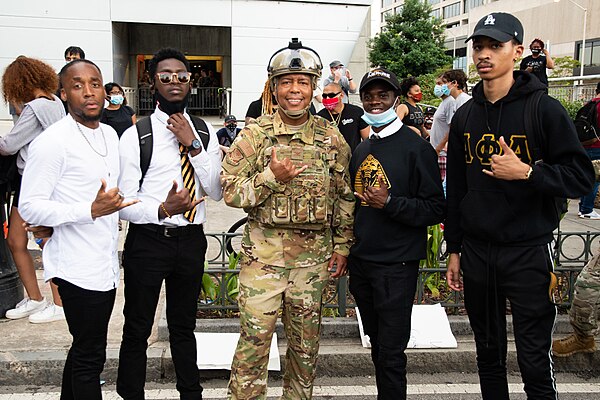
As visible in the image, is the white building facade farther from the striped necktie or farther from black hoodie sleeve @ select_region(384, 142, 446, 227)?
black hoodie sleeve @ select_region(384, 142, 446, 227)

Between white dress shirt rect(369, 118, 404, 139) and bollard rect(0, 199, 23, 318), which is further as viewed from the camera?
bollard rect(0, 199, 23, 318)

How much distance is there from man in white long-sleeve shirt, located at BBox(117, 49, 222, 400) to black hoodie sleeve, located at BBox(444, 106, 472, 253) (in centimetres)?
137

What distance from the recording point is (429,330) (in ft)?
15.1

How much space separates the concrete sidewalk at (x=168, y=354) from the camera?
4.19 meters

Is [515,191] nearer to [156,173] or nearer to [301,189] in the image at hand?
[301,189]

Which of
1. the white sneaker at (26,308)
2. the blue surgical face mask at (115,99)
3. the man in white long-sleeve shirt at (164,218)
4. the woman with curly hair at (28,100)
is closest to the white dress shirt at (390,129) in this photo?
the man in white long-sleeve shirt at (164,218)

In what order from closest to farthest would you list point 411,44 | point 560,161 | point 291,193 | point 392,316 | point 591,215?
point 560,161
point 291,193
point 392,316
point 591,215
point 411,44

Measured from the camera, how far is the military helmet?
127 inches

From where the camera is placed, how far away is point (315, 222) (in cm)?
327

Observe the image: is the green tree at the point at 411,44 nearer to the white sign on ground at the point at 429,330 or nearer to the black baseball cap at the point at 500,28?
the white sign on ground at the point at 429,330

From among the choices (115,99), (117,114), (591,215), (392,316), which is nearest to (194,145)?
(392,316)

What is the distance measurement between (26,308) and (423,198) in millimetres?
3520

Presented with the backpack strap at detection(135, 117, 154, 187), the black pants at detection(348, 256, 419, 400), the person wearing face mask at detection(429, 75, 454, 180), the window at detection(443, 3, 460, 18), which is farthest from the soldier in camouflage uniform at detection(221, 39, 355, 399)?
the window at detection(443, 3, 460, 18)

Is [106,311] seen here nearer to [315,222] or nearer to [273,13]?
[315,222]
